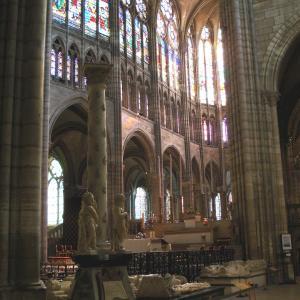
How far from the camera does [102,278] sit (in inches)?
355

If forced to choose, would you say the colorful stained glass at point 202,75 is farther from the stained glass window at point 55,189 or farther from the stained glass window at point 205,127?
the stained glass window at point 55,189

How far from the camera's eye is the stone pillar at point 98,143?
1163 centimetres

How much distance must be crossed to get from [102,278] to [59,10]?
2105 cm

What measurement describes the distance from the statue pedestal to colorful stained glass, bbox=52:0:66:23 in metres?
19.9

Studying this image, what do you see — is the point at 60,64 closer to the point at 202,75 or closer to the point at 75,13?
the point at 75,13

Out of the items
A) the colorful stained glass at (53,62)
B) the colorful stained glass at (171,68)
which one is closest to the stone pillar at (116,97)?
the colorful stained glass at (53,62)

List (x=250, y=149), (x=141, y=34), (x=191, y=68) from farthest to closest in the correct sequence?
(x=191, y=68)
(x=141, y=34)
(x=250, y=149)

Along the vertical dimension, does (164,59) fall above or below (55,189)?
above

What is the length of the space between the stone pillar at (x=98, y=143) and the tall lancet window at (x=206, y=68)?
29374mm

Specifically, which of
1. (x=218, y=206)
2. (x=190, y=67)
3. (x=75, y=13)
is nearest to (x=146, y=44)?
(x=190, y=67)

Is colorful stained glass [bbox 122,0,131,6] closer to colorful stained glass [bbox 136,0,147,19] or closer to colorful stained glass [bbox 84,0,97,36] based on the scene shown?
colorful stained glass [bbox 136,0,147,19]

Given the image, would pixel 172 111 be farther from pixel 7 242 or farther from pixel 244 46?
pixel 7 242

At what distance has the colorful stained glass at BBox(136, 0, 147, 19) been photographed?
3376cm

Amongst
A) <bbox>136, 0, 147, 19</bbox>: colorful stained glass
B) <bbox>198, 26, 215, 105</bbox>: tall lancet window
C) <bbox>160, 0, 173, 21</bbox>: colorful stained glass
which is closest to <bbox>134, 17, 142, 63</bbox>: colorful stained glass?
<bbox>136, 0, 147, 19</bbox>: colorful stained glass
